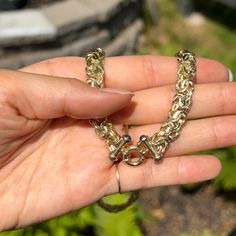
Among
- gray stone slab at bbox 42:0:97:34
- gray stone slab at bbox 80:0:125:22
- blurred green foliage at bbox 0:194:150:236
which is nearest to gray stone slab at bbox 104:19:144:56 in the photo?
gray stone slab at bbox 80:0:125:22

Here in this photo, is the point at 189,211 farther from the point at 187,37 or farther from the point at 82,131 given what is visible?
the point at 187,37

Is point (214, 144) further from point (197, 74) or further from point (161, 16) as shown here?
point (161, 16)

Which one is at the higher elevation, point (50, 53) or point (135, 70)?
point (50, 53)

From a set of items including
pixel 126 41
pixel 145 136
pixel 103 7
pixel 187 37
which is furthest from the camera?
pixel 187 37

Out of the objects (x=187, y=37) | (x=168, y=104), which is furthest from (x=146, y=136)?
(x=187, y=37)

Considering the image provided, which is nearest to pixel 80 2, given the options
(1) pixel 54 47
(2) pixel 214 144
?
(1) pixel 54 47

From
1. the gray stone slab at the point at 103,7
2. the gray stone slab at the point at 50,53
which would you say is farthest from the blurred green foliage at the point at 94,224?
the gray stone slab at the point at 103,7

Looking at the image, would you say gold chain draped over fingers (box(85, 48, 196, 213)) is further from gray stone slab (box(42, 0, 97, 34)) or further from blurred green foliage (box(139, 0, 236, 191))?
blurred green foliage (box(139, 0, 236, 191))

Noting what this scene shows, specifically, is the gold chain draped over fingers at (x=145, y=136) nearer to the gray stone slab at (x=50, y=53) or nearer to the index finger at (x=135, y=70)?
the index finger at (x=135, y=70)
